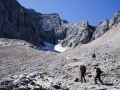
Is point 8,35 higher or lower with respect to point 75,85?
higher

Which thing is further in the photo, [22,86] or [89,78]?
[89,78]

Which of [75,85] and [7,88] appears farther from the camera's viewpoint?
[75,85]

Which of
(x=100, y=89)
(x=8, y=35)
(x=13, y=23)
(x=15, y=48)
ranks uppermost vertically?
→ (x=13, y=23)

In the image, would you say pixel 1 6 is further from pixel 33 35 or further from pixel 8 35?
pixel 33 35

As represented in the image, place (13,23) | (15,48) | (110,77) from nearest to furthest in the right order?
(110,77) → (15,48) → (13,23)

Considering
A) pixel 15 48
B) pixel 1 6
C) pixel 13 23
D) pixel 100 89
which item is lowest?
pixel 100 89

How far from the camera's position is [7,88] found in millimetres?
19719

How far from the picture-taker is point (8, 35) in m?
155

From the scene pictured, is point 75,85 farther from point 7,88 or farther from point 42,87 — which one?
point 7,88

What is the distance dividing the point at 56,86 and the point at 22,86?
10.4 feet

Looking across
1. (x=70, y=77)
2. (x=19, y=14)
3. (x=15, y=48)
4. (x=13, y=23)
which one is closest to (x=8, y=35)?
(x=13, y=23)

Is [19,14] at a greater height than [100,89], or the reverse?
[19,14]

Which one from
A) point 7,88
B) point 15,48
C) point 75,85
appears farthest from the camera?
point 15,48

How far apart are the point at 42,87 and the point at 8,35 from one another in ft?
456
